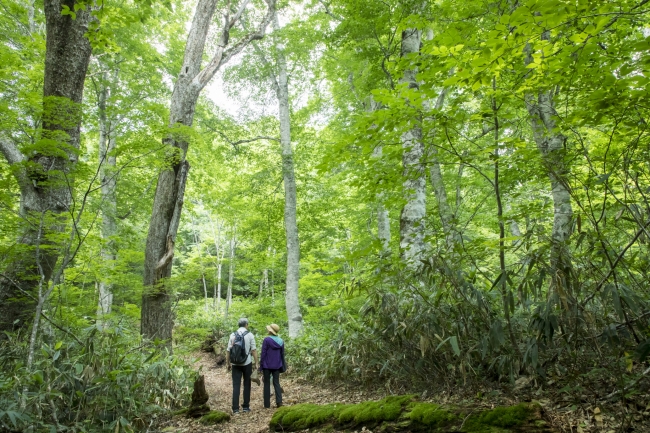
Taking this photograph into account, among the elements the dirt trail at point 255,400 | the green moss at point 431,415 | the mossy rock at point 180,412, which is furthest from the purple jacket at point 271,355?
the green moss at point 431,415

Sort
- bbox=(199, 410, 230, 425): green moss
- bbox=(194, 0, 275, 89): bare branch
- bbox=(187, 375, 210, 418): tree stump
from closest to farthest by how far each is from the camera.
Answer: bbox=(199, 410, 230, 425): green moss → bbox=(187, 375, 210, 418): tree stump → bbox=(194, 0, 275, 89): bare branch

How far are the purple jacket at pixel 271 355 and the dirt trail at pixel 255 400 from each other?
683 mm

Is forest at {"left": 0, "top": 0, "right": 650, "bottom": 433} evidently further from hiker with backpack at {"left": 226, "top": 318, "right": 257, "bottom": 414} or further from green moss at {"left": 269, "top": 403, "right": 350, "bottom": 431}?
hiker with backpack at {"left": 226, "top": 318, "right": 257, "bottom": 414}

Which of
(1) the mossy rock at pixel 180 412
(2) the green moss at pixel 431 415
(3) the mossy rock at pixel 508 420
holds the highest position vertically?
(3) the mossy rock at pixel 508 420

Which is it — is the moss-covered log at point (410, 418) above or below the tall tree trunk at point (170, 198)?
below

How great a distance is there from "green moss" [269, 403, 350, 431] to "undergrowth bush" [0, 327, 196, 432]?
161 cm

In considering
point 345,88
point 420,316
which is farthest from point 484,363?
point 345,88

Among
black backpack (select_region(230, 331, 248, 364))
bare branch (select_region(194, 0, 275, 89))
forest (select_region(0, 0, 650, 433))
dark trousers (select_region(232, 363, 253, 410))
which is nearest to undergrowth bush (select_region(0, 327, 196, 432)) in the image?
forest (select_region(0, 0, 650, 433))

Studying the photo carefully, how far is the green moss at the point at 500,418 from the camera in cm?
A: 238

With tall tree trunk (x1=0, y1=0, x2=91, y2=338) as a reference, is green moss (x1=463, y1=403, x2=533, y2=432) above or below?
below

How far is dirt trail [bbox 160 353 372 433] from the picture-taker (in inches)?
183

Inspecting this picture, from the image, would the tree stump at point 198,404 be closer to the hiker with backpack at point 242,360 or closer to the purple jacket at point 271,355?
the hiker with backpack at point 242,360

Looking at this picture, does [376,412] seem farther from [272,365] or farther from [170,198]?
[170,198]

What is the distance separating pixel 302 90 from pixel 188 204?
247 inches
